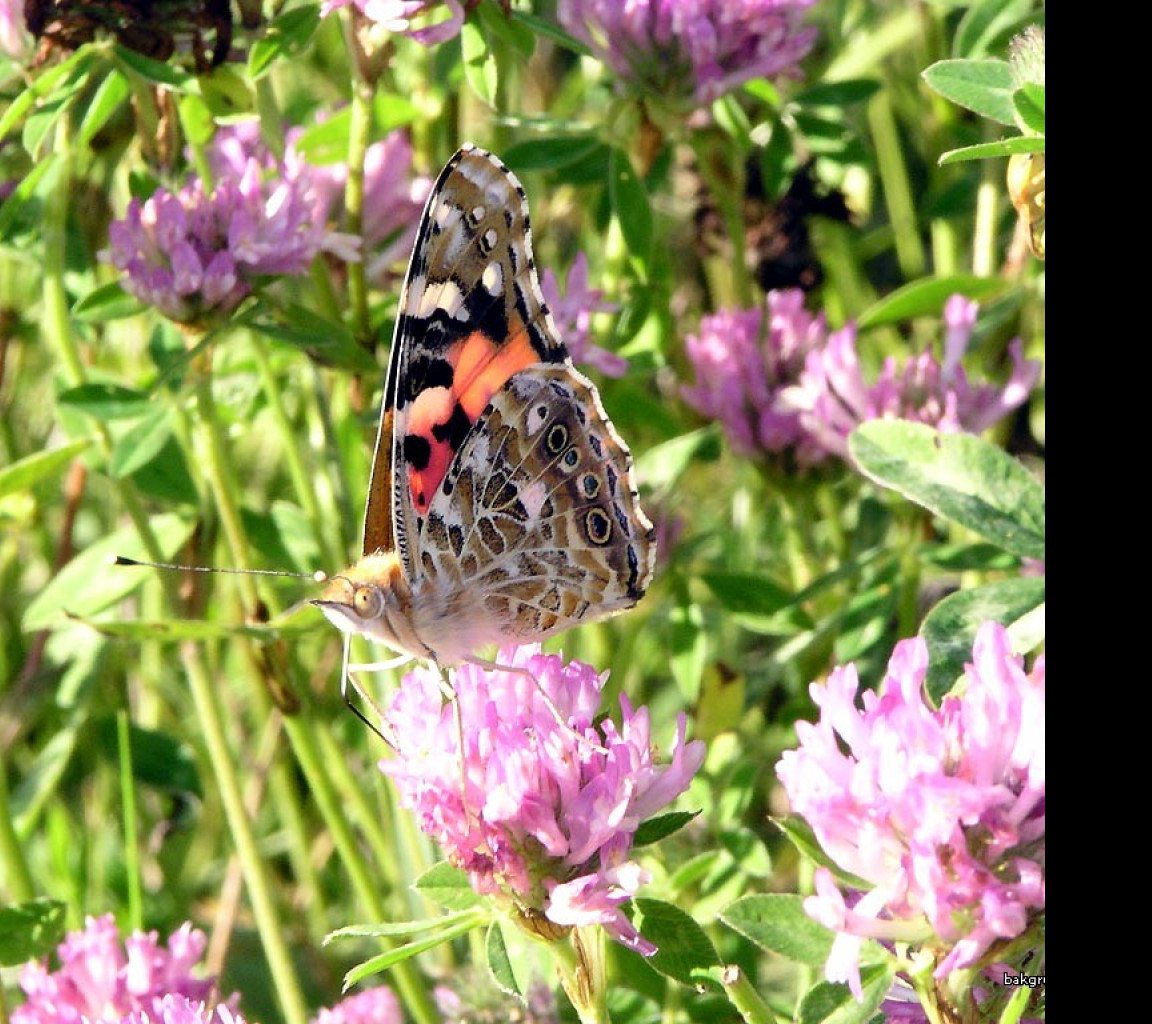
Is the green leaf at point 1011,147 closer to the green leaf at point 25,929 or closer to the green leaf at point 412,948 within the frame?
the green leaf at point 412,948

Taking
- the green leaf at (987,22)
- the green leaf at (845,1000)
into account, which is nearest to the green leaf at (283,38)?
the green leaf at (987,22)

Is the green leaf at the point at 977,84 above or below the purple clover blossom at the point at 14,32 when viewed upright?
below

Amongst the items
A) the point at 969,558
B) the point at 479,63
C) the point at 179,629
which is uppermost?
the point at 479,63

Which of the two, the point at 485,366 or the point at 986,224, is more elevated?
the point at 485,366

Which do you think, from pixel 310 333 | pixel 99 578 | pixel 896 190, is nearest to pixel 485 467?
pixel 310 333

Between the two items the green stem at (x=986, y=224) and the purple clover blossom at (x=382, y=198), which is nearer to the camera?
the purple clover blossom at (x=382, y=198)

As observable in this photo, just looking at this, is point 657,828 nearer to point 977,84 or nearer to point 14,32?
point 977,84

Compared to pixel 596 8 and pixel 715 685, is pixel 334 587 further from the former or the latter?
pixel 596 8

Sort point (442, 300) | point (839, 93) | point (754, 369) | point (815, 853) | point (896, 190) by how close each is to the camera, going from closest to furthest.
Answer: point (815, 853) < point (442, 300) < point (754, 369) < point (839, 93) < point (896, 190)
